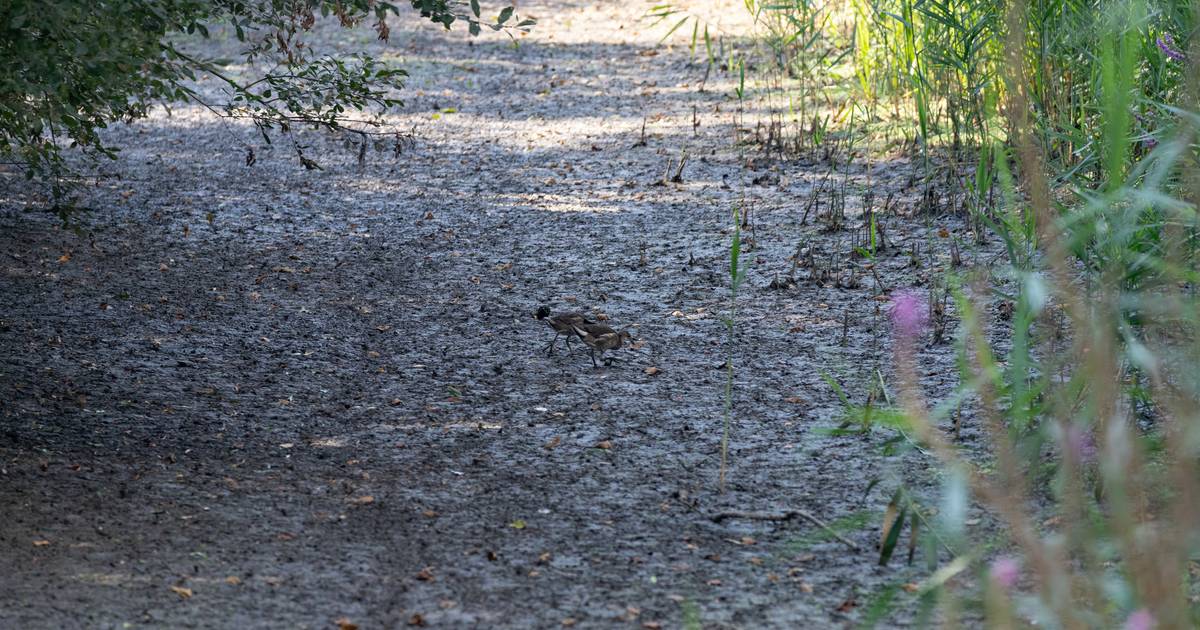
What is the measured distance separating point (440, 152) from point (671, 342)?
4.05 metres

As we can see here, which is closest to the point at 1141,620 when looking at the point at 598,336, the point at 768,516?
the point at 768,516

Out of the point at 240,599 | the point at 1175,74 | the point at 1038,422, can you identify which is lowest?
the point at 240,599

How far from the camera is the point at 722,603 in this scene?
3092 millimetres

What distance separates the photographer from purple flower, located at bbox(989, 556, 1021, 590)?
2957 mm

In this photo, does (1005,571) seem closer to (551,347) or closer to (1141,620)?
(1141,620)

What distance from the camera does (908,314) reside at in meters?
5.27

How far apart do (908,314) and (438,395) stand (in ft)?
6.76

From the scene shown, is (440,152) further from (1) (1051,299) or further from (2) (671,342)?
(1) (1051,299)

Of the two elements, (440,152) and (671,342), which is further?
(440,152)

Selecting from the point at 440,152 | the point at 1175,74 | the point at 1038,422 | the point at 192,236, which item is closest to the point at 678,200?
the point at 440,152

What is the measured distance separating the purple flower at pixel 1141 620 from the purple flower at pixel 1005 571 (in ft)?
1.30

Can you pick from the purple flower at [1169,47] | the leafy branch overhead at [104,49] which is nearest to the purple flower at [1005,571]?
the purple flower at [1169,47]

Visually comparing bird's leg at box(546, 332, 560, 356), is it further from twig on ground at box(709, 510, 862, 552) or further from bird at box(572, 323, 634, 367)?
twig on ground at box(709, 510, 862, 552)

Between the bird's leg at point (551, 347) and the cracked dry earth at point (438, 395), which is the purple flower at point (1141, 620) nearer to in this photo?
the cracked dry earth at point (438, 395)
